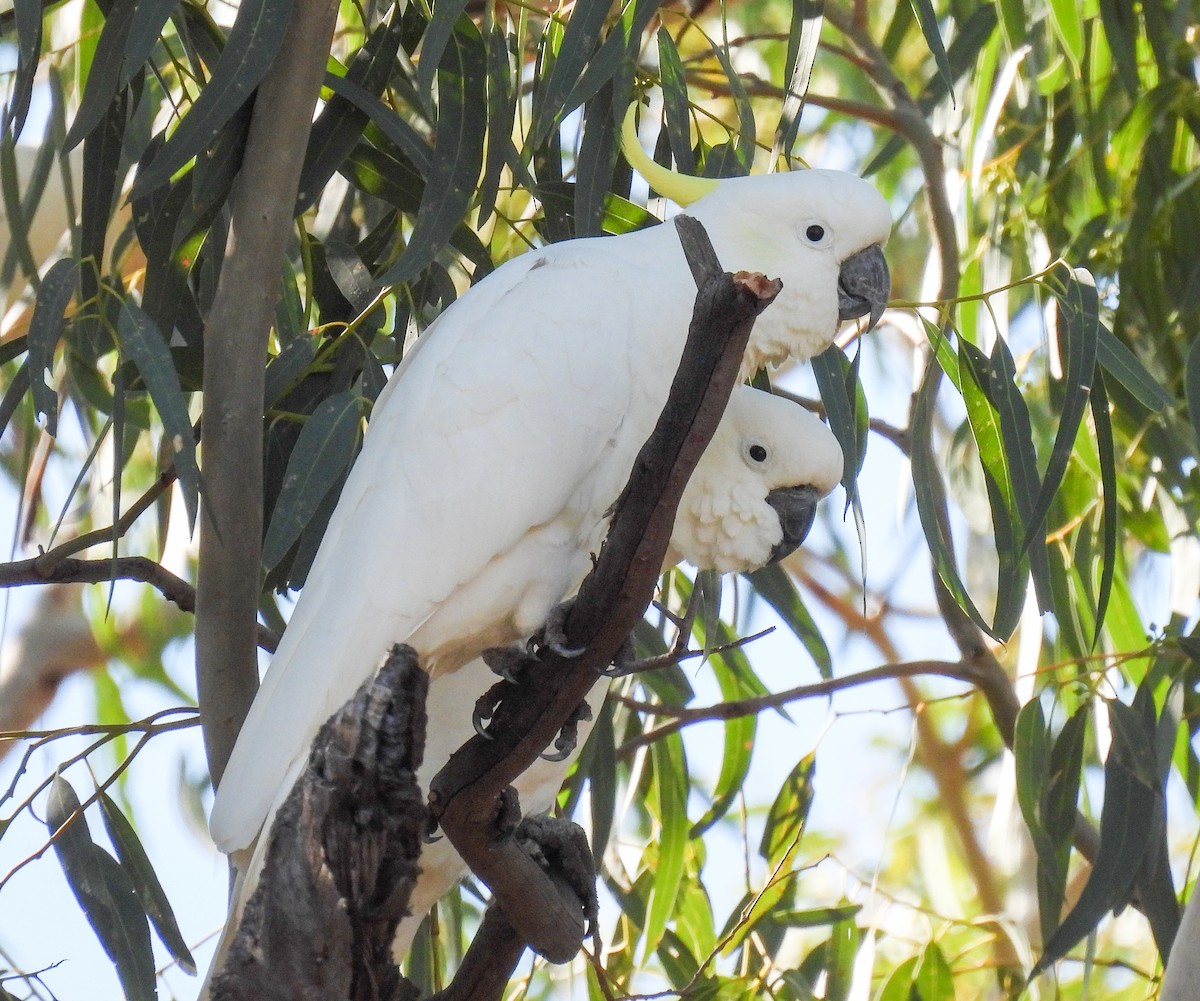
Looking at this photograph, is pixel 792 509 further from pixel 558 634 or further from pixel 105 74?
pixel 105 74

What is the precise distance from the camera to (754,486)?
1485 millimetres

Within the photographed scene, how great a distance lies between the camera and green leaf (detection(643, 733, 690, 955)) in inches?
85.7

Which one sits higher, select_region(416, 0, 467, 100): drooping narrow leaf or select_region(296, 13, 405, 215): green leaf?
select_region(296, 13, 405, 215): green leaf

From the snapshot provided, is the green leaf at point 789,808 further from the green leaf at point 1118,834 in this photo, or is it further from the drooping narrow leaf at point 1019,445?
the drooping narrow leaf at point 1019,445

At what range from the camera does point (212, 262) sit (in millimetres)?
1671

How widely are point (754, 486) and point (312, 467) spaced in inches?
17.2

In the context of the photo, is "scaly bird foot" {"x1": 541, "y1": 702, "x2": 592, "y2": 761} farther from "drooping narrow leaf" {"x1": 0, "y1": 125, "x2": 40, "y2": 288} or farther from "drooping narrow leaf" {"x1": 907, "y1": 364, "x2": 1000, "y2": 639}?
"drooping narrow leaf" {"x1": 0, "y1": 125, "x2": 40, "y2": 288}

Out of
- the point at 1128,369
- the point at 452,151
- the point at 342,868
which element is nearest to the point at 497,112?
the point at 452,151

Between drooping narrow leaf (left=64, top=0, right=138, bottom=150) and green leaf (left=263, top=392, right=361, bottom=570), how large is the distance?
13.8 inches

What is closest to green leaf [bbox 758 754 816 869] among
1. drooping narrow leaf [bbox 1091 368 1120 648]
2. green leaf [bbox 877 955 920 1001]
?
green leaf [bbox 877 955 920 1001]

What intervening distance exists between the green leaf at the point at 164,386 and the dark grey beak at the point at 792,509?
1.81ft

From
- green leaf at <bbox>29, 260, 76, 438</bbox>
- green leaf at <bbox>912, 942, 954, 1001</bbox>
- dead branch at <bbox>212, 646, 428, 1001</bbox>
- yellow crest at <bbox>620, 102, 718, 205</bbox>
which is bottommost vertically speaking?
dead branch at <bbox>212, 646, 428, 1001</bbox>

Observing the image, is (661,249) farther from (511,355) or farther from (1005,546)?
(1005,546)

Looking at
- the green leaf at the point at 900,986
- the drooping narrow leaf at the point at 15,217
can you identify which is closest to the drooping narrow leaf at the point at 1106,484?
the green leaf at the point at 900,986
